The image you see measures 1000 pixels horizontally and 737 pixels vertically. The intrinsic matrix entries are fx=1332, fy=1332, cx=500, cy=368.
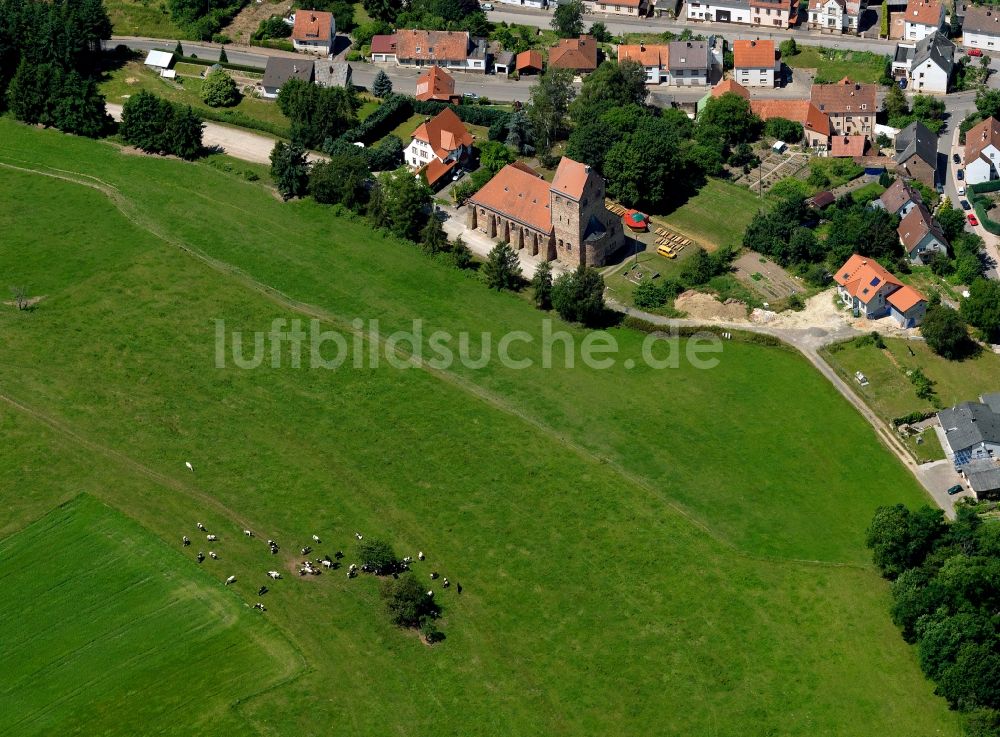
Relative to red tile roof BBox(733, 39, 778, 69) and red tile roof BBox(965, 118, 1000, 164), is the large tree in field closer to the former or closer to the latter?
red tile roof BBox(733, 39, 778, 69)

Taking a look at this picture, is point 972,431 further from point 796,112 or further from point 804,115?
point 796,112

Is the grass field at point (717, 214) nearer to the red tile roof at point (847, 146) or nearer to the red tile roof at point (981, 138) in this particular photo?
the red tile roof at point (847, 146)

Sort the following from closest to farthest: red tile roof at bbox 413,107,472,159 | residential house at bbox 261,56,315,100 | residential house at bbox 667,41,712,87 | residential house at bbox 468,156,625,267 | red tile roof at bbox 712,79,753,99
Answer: residential house at bbox 468,156,625,267, red tile roof at bbox 413,107,472,159, red tile roof at bbox 712,79,753,99, residential house at bbox 667,41,712,87, residential house at bbox 261,56,315,100

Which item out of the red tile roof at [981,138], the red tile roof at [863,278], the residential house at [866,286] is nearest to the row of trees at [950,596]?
the residential house at [866,286]

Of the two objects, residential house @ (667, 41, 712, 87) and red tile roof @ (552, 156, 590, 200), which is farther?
A: residential house @ (667, 41, 712, 87)

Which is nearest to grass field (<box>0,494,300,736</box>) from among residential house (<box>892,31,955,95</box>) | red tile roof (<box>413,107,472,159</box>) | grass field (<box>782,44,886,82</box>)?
red tile roof (<box>413,107,472,159</box>)

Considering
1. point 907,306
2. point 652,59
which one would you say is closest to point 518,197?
point 652,59
